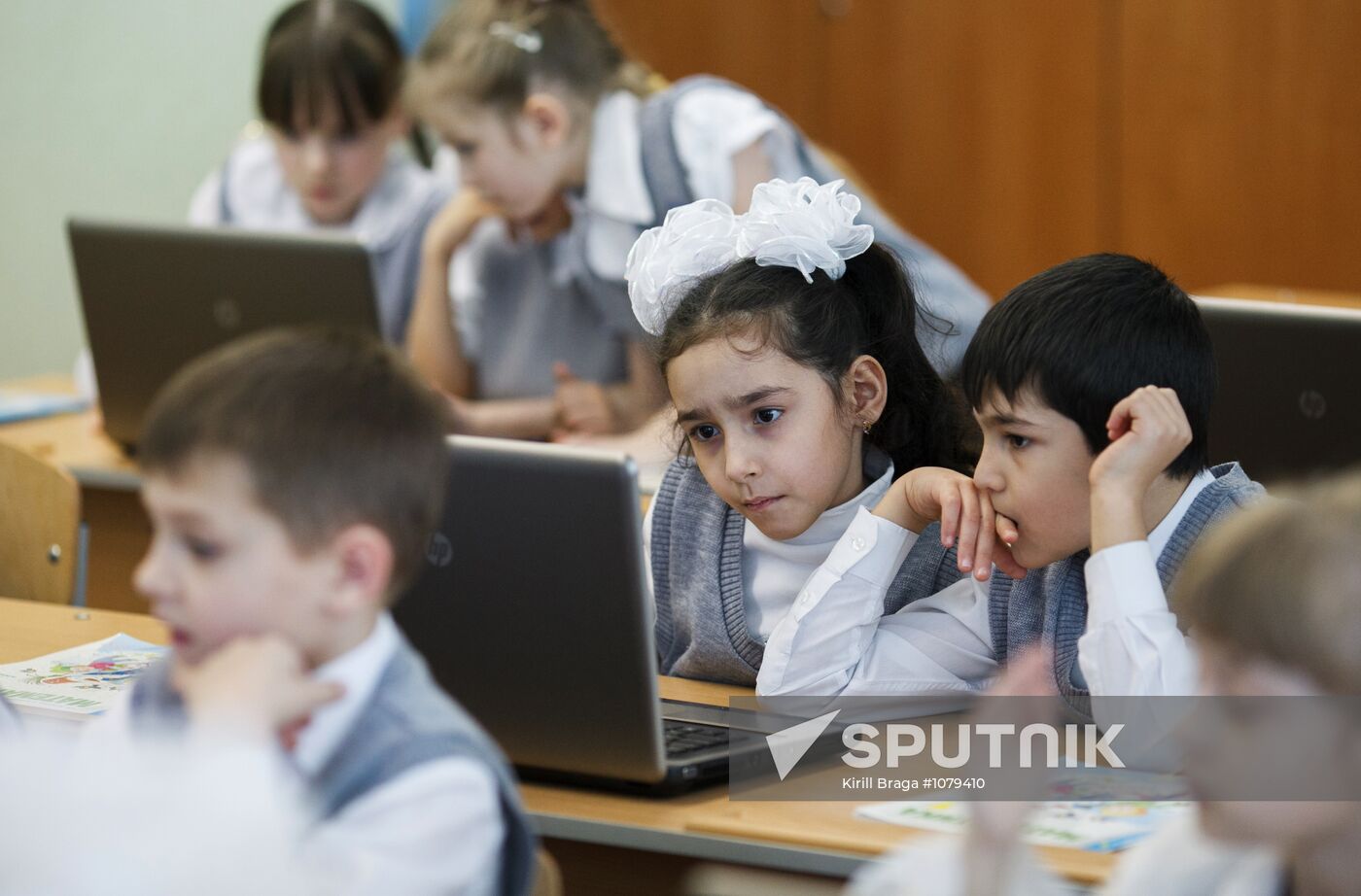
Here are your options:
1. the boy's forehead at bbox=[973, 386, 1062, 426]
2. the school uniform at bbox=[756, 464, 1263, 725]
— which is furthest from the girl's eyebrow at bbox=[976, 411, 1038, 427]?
the school uniform at bbox=[756, 464, 1263, 725]

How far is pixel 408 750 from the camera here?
1.06 m

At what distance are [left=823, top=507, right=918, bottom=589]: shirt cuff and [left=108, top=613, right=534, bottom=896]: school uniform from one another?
60 centimetres

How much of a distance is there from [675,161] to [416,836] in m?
1.93

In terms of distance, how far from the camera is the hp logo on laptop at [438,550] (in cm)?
139

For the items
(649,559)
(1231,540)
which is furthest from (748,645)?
(1231,540)

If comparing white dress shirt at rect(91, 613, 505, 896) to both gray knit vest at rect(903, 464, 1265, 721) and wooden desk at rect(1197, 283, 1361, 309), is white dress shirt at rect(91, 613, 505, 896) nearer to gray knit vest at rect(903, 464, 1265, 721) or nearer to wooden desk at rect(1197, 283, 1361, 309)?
gray knit vest at rect(903, 464, 1265, 721)

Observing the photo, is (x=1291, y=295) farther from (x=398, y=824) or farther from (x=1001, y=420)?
(x=398, y=824)

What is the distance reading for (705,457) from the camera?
172cm

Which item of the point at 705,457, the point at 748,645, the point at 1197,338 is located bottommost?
the point at 748,645

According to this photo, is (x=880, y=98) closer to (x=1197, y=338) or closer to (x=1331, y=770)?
(x=1197, y=338)

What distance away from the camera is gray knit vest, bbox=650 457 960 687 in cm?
173

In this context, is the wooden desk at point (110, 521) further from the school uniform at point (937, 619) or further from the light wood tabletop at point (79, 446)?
the school uniform at point (937, 619)

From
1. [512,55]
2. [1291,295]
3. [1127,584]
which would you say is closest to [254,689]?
[1127,584]

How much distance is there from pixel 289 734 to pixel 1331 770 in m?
0.60
